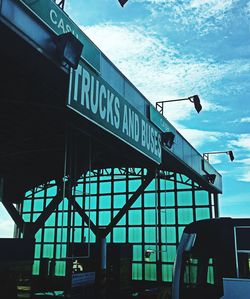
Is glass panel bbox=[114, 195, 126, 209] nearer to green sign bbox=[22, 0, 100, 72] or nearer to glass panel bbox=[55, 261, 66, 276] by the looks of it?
glass panel bbox=[55, 261, 66, 276]

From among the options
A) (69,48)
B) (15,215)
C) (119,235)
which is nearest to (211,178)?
(119,235)

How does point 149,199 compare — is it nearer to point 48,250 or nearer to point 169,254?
point 169,254

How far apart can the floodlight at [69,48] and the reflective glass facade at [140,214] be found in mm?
16744

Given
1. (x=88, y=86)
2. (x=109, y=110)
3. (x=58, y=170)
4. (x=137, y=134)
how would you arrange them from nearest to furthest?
1. (x=88, y=86)
2. (x=109, y=110)
3. (x=137, y=134)
4. (x=58, y=170)

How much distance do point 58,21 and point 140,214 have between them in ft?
67.4

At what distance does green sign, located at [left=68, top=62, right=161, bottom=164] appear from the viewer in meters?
8.04

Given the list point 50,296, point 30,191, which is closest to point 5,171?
point 30,191

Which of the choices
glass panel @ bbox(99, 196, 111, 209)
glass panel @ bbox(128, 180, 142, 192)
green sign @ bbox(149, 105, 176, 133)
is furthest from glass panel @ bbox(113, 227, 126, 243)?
green sign @ bbox(149, 105, 176, 133)

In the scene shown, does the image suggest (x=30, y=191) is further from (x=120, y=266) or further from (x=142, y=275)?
(x=120, y=266)

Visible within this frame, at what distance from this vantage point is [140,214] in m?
26.5

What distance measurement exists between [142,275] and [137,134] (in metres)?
17.0

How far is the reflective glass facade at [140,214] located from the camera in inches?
994

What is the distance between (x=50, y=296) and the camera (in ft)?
53.8

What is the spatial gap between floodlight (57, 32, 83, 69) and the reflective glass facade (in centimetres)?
1674
